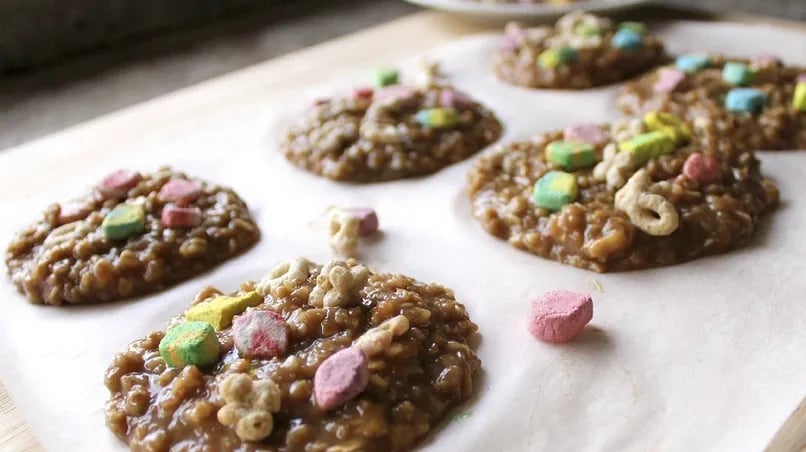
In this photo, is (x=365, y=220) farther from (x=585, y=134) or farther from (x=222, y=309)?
(x=585, y=134)

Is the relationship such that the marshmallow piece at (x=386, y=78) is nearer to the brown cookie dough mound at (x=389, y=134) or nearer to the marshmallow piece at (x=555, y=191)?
the brown cookie dough mound at (x=389, y=134)

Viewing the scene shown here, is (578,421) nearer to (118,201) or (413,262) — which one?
(413,262)

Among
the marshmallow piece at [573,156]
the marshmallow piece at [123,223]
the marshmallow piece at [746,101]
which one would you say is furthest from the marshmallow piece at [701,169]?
the marshmallow piece at [123,223]

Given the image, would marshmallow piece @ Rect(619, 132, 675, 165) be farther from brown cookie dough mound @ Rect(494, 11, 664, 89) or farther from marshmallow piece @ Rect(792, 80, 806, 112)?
brown cookie dough mound @ Rect(494, 11, 664, 89)

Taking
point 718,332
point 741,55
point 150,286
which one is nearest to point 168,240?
point 150,286

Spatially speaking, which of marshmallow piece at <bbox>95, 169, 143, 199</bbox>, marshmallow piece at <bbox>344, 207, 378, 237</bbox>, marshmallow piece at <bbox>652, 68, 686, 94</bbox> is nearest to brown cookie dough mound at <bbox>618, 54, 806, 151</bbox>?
marshmallow piece at <bbox>652, 68, 686, 94</bbox>
